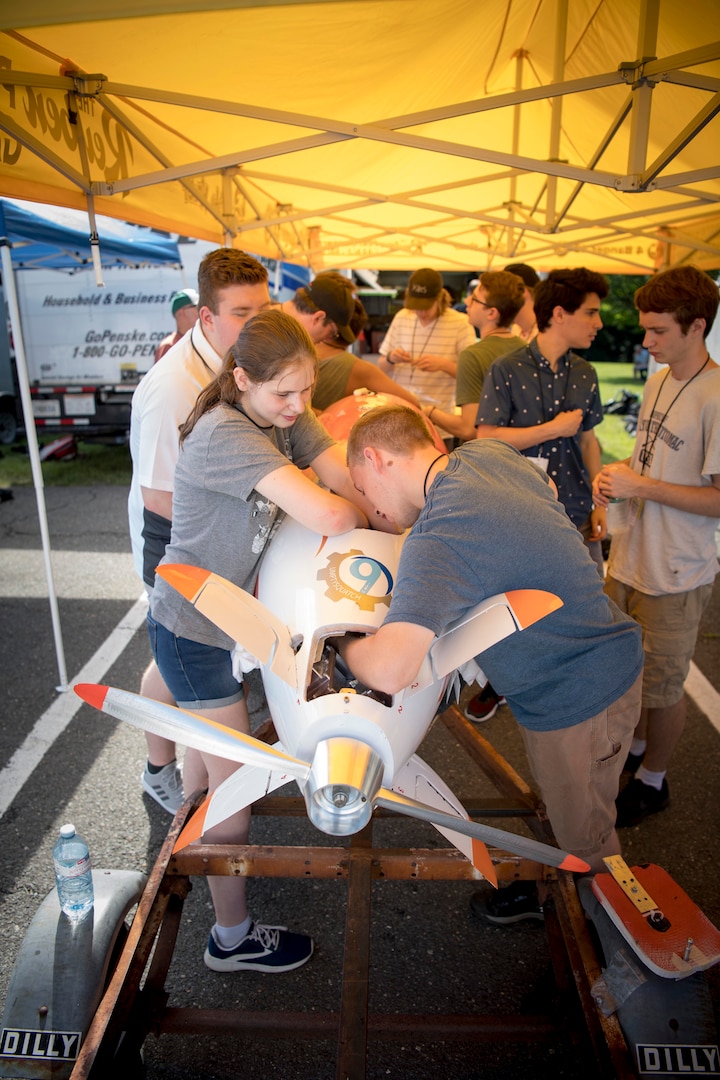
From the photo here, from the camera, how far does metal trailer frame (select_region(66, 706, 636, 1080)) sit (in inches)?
65.1

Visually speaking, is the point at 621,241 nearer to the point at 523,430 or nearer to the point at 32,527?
the point at 523,430

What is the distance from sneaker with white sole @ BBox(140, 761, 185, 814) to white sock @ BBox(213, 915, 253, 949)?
79 cm

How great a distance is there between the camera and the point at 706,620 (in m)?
5.16

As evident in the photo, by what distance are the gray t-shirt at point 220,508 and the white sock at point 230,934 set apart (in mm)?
948

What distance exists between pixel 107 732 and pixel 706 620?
13.1ft

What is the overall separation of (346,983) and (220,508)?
1.20 m

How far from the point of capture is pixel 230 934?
7.52ft

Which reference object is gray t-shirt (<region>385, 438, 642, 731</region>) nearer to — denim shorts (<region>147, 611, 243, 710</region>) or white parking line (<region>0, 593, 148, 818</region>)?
denim shorts (<region>147, 611, 243, 710</region>)

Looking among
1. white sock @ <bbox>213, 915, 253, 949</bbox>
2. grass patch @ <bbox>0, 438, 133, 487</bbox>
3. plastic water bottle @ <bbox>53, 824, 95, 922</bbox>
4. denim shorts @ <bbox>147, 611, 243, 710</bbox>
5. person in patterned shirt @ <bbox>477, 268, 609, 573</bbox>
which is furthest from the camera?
grass patch @ <bbox>0, 438, 133, 487</bbox>

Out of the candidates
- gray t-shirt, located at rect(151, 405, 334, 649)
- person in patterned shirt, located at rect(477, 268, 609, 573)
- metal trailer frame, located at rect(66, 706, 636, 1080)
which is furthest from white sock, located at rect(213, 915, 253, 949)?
person in patterned shirt, located at rect(477, 268, 609, 573)

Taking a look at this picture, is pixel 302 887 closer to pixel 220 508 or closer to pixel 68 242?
pixel 220 508

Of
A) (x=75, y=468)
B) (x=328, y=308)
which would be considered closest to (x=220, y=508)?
(x=328, y=308)

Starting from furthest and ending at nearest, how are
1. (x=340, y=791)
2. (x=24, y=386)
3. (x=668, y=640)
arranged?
(x=24, y=386) < (x=668, y=640) < (x=340, y=791)

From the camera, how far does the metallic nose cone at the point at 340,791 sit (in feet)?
4.76
